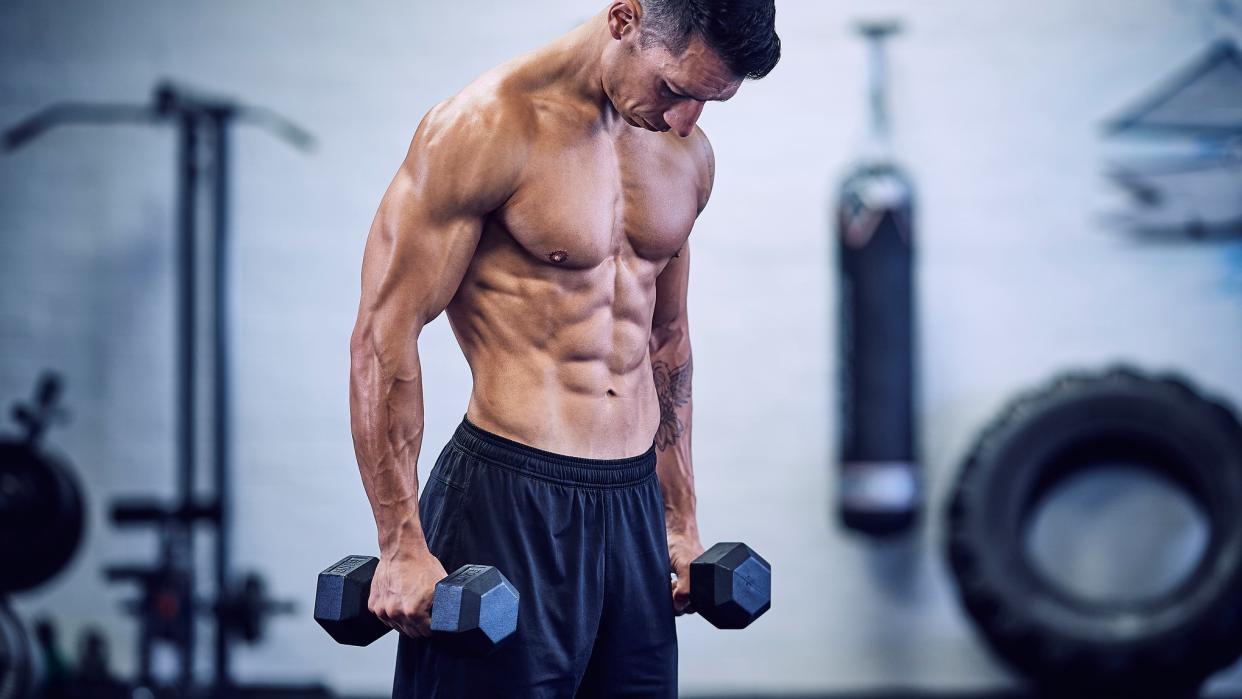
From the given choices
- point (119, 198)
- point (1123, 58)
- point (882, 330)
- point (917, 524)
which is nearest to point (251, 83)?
point (119, 198)

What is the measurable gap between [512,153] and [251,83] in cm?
282

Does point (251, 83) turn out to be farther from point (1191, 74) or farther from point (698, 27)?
point (1191, 74)

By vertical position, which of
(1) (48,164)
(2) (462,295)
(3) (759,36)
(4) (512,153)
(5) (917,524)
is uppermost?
(1) (48,164)

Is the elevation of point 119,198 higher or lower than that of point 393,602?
higher

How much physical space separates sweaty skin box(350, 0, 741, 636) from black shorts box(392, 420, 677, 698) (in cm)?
5

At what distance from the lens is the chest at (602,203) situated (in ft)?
4.80

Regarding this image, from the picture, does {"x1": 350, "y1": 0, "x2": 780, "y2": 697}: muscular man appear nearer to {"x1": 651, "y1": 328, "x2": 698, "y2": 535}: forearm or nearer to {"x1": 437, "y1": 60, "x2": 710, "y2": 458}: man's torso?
{"x1": 437, "y1": 60, "x2": 710, "y2": 458}: man's torso

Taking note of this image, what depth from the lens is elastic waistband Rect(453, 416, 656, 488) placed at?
151 centimetres

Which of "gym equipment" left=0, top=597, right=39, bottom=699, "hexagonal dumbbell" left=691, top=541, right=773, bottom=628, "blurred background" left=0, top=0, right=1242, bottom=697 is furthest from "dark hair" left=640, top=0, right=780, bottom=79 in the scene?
"gym equipment" left=0, top=597, right=39, bottom=699

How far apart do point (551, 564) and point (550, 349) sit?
0.93 ft

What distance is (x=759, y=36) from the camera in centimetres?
141

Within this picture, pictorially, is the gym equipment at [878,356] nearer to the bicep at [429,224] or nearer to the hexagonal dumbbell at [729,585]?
the hexagonal dumbbell at [729,585]

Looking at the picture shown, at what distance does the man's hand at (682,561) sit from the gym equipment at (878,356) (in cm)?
185

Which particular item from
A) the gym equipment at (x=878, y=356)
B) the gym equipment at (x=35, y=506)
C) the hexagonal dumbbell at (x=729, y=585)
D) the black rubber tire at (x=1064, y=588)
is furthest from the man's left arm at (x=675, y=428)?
the gym equipment at (x=35, y=506)
